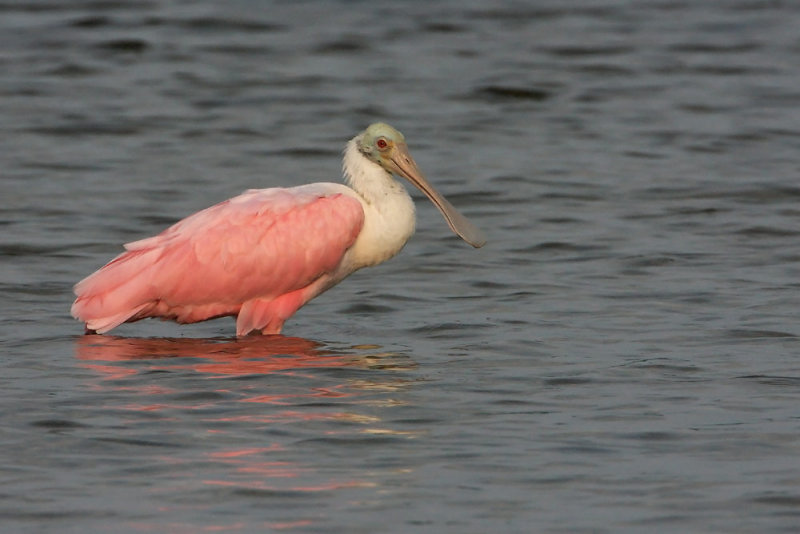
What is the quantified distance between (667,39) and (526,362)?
12022 mm

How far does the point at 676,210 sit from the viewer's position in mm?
13109

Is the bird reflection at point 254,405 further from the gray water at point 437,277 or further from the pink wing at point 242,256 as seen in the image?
the pink wing at point 242,256

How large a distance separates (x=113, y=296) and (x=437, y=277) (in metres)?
2.69

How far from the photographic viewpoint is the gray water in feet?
21.8

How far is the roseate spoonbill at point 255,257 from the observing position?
9469 millimetres

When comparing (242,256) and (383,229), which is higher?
(383,229)

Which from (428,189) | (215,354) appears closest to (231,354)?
(215,354)

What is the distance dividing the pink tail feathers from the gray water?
0.48 ft

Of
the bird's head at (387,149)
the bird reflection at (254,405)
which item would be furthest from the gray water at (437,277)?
the bird's head at (387,149)

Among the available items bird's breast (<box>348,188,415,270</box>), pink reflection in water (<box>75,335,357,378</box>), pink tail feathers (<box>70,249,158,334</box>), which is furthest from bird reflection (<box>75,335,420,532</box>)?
bird's breast (<box>348,188,415,270</box>)

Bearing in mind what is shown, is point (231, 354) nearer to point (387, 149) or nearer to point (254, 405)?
point (254, 405)

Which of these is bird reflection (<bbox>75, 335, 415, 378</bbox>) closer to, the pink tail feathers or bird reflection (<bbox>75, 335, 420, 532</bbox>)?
bird reflection (<bbox>75, 335, 420, 532</bbox>)

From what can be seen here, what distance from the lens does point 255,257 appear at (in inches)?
379

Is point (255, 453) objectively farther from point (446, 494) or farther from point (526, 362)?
point (526, 362)
